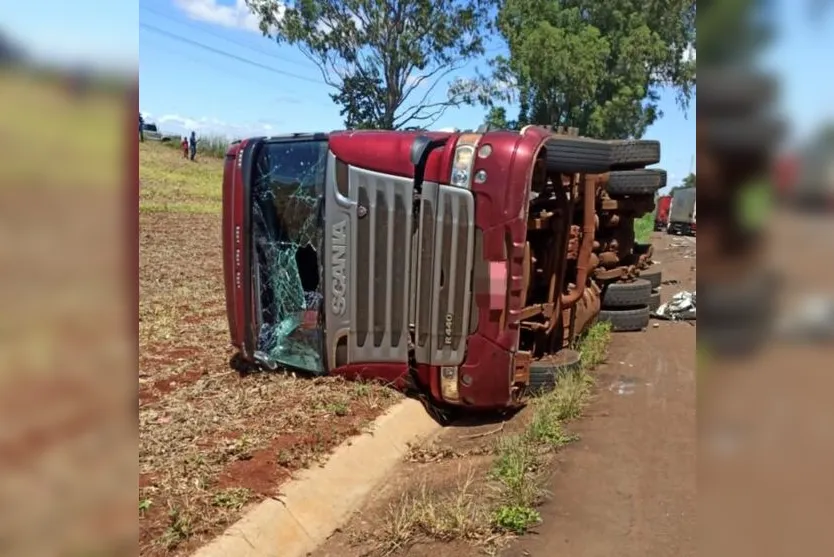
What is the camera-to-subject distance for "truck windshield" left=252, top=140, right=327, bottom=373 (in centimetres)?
544

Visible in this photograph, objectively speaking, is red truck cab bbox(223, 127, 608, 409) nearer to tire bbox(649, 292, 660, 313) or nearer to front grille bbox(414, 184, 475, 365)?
front grille bbox(414, 184, 475, 365)

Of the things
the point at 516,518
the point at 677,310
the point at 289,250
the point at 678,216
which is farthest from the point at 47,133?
the point at 678,216

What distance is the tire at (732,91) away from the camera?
2.12 feet

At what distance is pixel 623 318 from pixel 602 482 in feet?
14.7

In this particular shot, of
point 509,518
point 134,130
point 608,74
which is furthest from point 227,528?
point 608,74

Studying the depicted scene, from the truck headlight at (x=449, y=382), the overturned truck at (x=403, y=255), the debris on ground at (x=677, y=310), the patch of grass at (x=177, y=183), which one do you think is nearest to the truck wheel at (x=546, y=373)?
the overturned truck at (x=403, y=255)

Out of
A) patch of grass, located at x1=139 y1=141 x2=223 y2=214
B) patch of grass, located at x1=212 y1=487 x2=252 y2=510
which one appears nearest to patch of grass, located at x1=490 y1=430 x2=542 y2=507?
patch of grass, located at x1=212 y1=487 x2=252 y2=510

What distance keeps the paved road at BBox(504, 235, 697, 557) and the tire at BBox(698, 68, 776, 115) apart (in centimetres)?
202

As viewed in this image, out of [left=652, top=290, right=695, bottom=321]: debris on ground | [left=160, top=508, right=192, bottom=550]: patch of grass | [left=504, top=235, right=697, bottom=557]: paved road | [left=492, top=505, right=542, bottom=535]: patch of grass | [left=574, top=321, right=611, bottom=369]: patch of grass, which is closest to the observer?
[left=160, top=508, right=192, bottom=550]: patch of grass

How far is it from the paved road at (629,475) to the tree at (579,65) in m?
19.7

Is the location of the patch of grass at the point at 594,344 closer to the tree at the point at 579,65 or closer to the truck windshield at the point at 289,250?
the truck windshield at the point at 289,250

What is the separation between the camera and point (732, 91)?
0.66 meters

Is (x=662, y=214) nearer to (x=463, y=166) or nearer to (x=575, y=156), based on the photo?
(x=575, y=156)

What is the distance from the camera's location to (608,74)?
1050 inches
